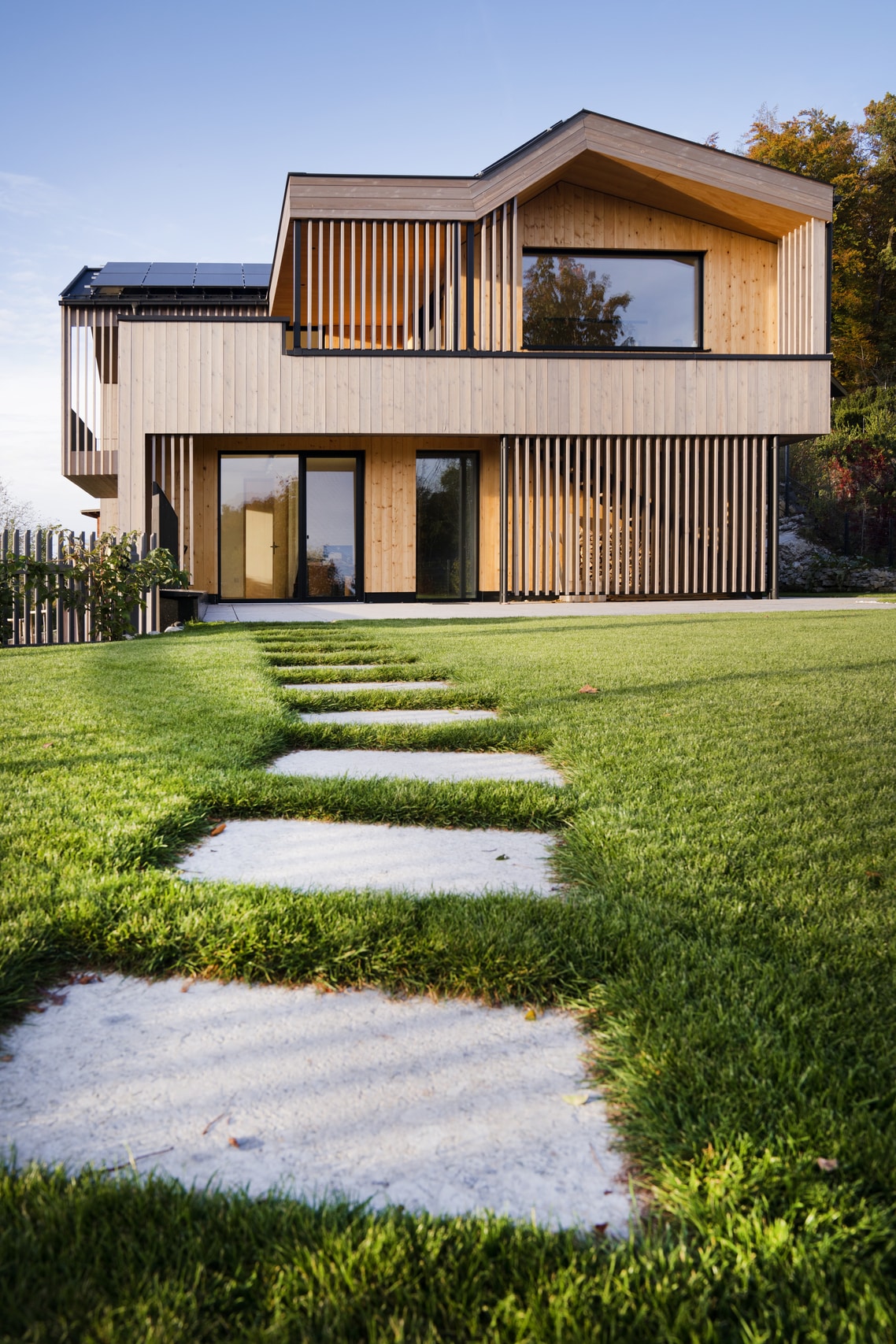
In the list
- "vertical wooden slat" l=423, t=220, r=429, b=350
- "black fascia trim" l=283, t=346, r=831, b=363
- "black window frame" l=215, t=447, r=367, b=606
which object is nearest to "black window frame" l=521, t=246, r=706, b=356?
"black fascia trim" l=283, t=346, r=831, b=363

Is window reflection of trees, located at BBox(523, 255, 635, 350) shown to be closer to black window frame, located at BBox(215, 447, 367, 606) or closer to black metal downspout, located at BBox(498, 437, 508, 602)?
black metal downspout, located at BBox(498, 437, 508, 602)

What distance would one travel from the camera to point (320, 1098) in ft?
3.97

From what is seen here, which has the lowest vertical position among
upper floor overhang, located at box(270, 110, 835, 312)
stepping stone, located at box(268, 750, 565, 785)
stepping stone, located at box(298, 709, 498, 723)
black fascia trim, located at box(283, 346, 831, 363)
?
stepping stone, located at box(268, 750, 565, 785)

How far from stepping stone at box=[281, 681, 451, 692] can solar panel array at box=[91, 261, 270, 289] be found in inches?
601

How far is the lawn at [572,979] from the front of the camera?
0.86m

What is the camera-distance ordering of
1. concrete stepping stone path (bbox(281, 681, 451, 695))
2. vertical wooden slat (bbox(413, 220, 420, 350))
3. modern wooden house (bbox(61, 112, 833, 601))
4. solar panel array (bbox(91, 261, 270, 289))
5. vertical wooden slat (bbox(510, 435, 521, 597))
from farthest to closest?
solar panel array (bbox(91, 261, 270, 289)), vertical wooden slat (bbox(510, 435, 521, 597)), modern wooden house (bbox(61, 112, 833, 601)), vertical wooden slat (bbox(413, 220, 420, 350)), concrete stepping stone path (bbox(281, 681, 451, 695))

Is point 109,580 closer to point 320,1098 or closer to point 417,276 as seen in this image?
point 417,276

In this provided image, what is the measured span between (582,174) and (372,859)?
14.7 m

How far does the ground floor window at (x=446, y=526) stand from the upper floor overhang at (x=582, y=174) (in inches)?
143

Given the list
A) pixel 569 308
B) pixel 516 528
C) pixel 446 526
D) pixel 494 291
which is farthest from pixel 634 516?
pixel 494 291

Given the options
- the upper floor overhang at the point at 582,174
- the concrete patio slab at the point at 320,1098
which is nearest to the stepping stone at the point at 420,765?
the concrete patio slab at the point at 320,1098

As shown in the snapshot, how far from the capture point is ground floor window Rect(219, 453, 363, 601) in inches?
581

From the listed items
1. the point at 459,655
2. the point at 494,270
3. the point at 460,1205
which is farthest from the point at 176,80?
the point at 460,1205

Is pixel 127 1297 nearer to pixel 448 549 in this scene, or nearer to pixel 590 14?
pixel 448 549
